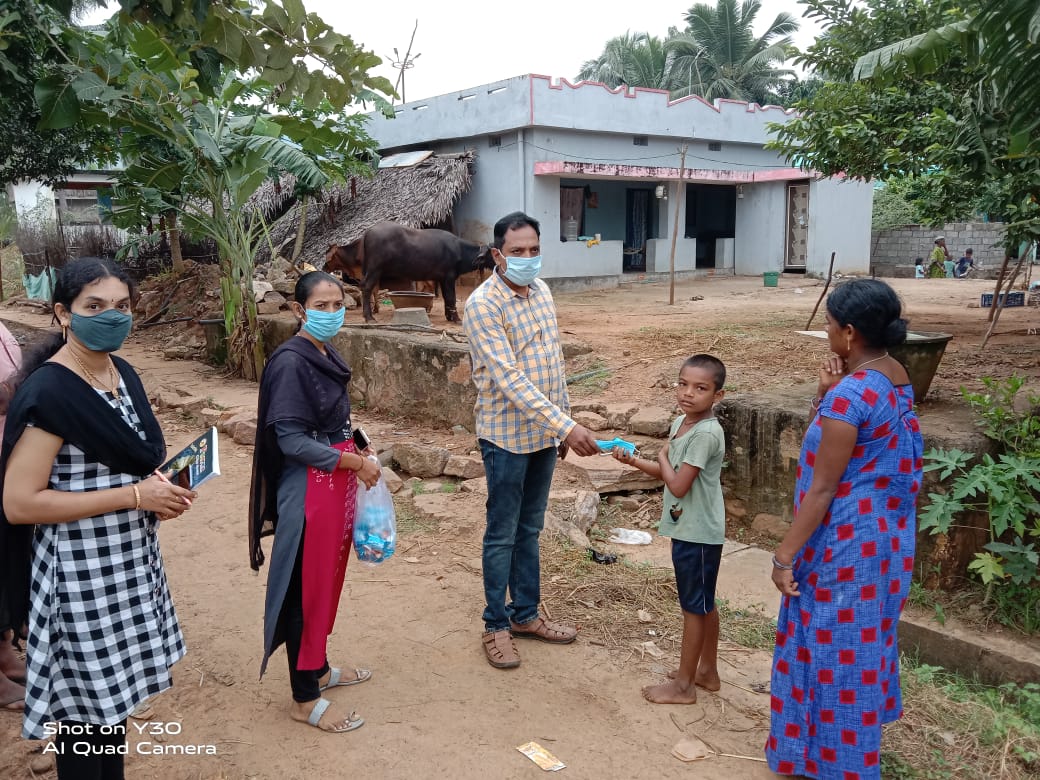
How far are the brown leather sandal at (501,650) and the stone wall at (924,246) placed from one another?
20.2 meters

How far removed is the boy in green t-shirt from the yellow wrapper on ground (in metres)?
0.51

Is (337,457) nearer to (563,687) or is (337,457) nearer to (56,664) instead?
(56,664)

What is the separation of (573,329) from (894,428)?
8604mm

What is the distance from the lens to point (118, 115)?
7746mm

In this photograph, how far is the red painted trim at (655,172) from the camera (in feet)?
51.2

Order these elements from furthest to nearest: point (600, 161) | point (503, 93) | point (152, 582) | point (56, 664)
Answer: point (600, 161) < point (503, 93) < point (152, 582) < point (56, 664)

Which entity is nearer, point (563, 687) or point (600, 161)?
point (563, 687)

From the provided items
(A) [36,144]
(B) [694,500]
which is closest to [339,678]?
(B) [694,500]

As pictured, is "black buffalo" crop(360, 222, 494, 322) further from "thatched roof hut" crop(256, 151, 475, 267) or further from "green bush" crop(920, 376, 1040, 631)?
"green bush" crop(920, 376, 1040, 631)

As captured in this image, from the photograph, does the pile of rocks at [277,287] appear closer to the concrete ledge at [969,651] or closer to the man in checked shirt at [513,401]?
the man in checked shirt at [513,401]

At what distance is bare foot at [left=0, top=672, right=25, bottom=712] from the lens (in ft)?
9.62

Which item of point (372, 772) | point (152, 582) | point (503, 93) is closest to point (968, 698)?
point (372, 772)

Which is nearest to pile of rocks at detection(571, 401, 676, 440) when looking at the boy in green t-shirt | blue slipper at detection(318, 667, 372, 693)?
the boy in green t-shirt

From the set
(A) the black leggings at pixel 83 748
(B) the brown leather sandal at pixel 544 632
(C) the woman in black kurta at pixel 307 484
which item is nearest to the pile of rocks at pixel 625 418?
(B) the brown leather sandal at pixel 544 632
